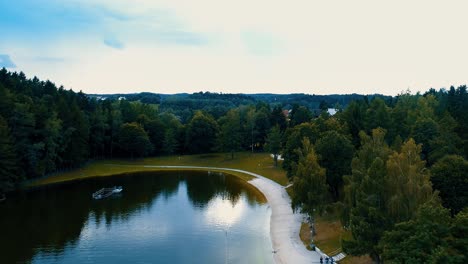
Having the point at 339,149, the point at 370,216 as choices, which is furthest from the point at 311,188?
the point at 370,216

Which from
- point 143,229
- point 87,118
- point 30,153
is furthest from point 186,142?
point 143,229

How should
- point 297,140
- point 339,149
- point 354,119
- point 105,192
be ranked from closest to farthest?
point 339,149 → point 297,140 → point 105,192 → point 354,119

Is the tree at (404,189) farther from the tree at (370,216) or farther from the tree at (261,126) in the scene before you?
the tree at (261,126)

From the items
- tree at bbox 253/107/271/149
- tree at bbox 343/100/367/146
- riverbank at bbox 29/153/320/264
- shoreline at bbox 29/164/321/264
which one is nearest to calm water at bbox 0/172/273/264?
shoreline at bbox 29/164/321/264

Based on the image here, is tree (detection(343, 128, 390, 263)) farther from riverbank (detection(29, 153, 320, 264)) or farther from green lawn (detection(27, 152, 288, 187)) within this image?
green lawn (detection(27, 152, 288, 187))

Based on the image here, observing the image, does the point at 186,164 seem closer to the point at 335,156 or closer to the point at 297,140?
the point at 297,140
